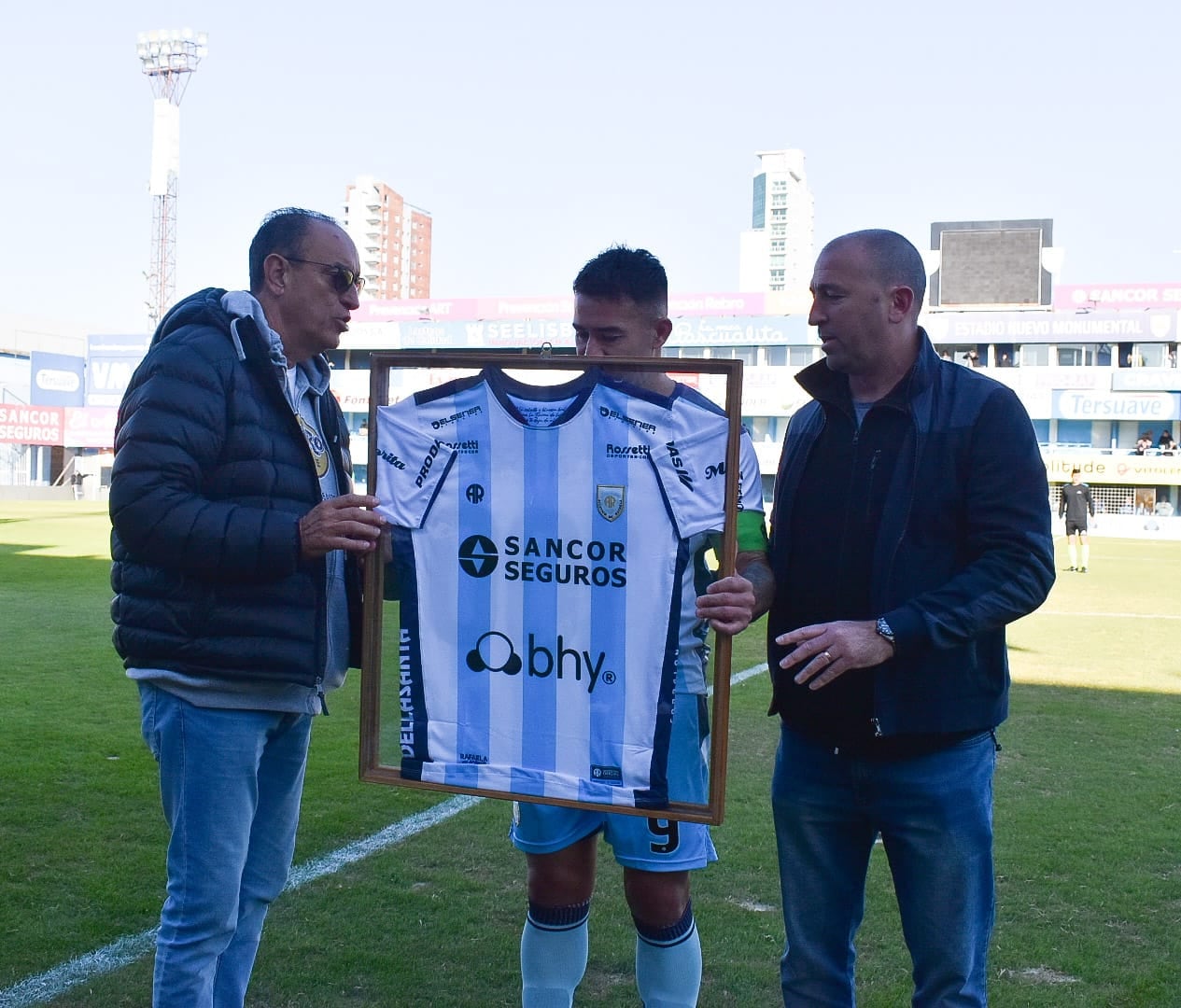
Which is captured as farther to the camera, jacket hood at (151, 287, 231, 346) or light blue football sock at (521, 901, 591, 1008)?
light blue football sock at (521, 901, 591, 1008)

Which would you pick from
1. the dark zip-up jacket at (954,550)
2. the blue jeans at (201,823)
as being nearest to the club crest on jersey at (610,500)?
the dark zip-up jacket at (954,550)

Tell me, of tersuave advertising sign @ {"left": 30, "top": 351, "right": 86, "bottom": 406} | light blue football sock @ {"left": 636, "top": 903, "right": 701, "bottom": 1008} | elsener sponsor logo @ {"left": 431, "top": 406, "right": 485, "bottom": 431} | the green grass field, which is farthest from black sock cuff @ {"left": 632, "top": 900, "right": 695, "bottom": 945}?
tersuave advertising sign @ {"left": 30, "top": 351, "right": 86, "bottom": 406}

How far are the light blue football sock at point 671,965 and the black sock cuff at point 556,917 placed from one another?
17 cm

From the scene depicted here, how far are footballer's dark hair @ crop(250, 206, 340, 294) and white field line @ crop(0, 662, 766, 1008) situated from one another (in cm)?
156

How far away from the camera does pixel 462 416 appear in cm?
302

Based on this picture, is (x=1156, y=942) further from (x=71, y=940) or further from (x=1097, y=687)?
(x=1097, y=687)

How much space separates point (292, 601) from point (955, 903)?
1.68 metres

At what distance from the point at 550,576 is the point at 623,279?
82cm

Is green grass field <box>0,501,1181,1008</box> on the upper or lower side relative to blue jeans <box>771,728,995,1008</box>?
lower

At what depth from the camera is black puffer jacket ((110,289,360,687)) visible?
2838mm

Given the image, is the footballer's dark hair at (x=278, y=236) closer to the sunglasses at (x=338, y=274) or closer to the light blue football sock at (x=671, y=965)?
the sunglasses at (x=338, y=274)

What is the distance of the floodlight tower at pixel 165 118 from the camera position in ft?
240

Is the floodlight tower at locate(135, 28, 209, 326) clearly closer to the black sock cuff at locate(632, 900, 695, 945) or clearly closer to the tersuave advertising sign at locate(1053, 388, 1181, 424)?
the tersuave advertising sign at locate(1053, 388, 1181, 424)

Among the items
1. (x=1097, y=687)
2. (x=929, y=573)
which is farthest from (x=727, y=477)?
(x=1097, y=687)
